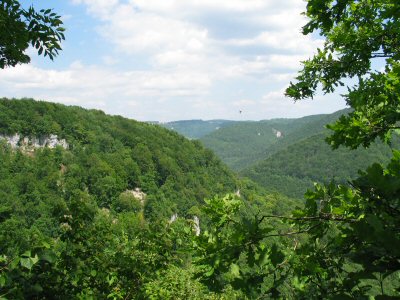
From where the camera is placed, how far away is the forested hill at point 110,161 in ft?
366

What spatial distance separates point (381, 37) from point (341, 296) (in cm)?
504

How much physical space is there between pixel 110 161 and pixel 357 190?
12351cm

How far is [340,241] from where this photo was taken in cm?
A: 223

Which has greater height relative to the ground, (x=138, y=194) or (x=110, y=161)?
(x=110, y=161)

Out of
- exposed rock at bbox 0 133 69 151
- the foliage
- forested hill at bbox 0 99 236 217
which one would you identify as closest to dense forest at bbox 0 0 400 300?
the foliage

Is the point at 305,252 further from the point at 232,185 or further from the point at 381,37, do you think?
the point at 232,185

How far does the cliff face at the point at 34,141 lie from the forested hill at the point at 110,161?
40.3 inches

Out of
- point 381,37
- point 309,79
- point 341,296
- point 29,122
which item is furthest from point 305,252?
point 29,122

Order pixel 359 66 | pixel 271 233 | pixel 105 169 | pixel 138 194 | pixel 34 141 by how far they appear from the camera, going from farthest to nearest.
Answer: pixel 34 141
pixel 138 194
pixel 105 169
pixel 359 66
pixel 271 233

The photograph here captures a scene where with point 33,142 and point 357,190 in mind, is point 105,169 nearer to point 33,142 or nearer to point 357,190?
point 33,142

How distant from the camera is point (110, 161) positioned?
121875 mm

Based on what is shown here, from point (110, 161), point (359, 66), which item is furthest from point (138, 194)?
point (359, 66)

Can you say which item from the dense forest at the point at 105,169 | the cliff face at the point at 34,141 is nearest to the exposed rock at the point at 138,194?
the dense forest at the point at 105,169

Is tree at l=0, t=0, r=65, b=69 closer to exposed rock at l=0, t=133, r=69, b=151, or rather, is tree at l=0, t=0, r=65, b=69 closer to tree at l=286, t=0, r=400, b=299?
tree at l=286, t=0, r=400, b=299
